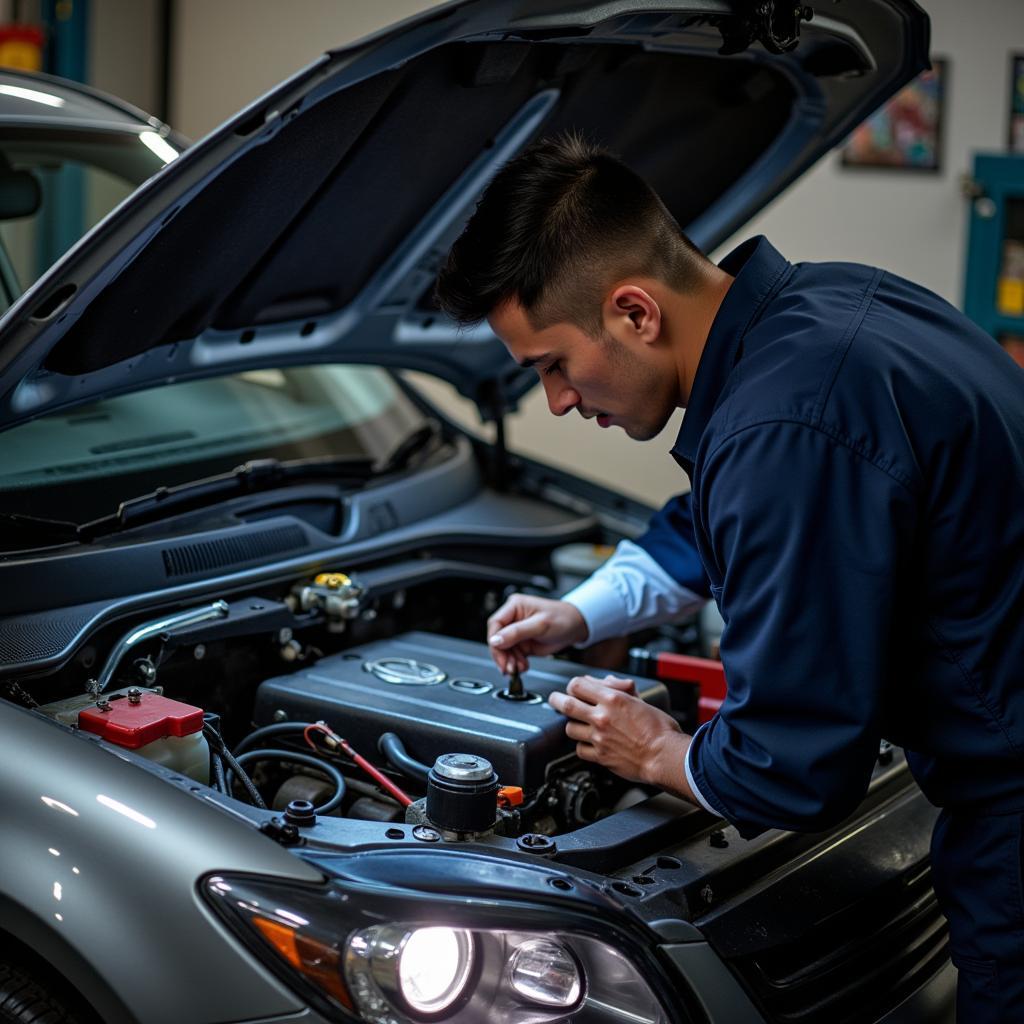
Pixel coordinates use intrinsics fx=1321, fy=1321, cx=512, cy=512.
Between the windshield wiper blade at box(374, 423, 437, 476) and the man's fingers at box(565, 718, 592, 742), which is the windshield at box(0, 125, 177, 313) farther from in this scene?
the man's fingers at box(565, 718, 592, 742)

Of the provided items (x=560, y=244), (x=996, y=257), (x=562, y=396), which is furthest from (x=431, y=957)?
(x=996, y=257)

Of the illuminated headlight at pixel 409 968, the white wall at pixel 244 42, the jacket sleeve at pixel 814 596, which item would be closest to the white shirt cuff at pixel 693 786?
the jacket sleeve at pixel 814 596

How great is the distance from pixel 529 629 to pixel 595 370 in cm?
59

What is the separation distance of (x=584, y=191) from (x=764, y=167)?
1.16 meters

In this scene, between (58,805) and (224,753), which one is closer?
(58,805)

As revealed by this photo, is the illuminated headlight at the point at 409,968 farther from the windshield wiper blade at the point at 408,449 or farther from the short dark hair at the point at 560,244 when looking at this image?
the windshield wiper blade at the point at 408,449

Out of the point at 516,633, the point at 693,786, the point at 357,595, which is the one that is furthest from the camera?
the point at 357,595

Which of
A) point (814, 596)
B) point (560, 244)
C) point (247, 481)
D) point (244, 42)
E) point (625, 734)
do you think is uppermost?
point (244, 42)

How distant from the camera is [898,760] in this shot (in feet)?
6.95

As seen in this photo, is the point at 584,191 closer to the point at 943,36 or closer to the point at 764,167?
the point at 764,167

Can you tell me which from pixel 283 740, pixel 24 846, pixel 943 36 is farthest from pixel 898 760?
pixel 943 36

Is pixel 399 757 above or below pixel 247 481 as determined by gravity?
below

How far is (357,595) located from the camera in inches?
86.4

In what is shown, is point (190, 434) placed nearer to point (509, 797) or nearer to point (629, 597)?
point (629, 597)
